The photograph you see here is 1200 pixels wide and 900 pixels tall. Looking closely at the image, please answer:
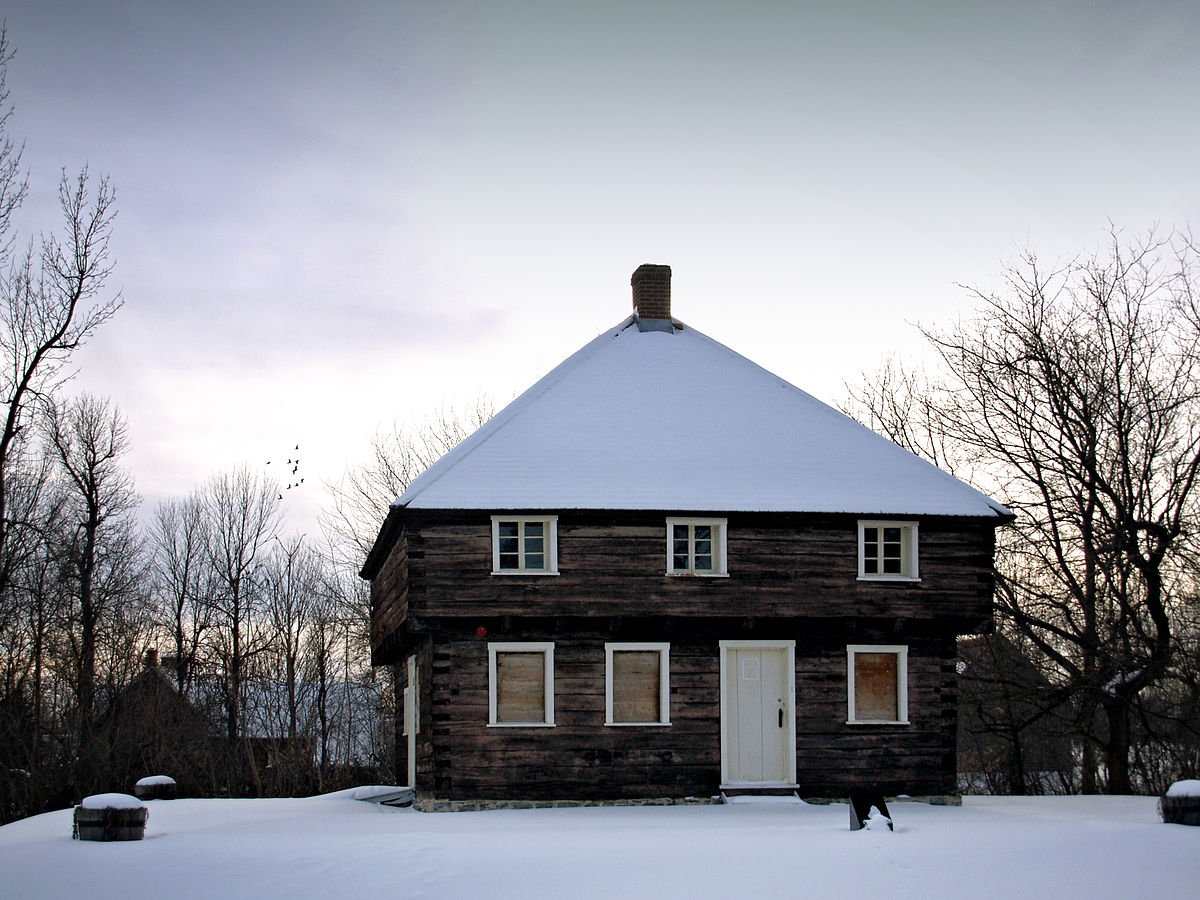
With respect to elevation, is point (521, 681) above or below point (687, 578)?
below

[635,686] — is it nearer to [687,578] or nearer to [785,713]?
[687,578]

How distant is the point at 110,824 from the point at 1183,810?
15922 mm

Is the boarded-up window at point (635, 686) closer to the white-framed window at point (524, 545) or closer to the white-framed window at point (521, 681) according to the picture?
the white-framed window at point (521, 681)

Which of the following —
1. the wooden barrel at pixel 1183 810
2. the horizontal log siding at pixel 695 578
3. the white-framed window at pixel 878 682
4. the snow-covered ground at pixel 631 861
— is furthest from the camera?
the white-framed window at pixel 878 682

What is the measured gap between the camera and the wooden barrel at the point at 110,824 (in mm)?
18531

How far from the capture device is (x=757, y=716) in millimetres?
23953

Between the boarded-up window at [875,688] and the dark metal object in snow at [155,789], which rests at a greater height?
the boarded-up window at [875,688]

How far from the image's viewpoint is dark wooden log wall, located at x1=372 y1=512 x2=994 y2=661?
910 inches

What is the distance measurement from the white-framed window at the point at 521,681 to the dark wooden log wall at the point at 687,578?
2.83 ft

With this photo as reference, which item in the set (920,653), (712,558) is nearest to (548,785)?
(712,558)

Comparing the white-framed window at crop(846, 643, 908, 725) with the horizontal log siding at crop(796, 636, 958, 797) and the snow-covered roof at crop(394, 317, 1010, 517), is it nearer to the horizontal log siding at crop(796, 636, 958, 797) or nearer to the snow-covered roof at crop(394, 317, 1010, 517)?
the horizontal log siding at crop(796, 636, 958, 797)

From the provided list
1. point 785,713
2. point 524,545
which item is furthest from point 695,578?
point 524,545

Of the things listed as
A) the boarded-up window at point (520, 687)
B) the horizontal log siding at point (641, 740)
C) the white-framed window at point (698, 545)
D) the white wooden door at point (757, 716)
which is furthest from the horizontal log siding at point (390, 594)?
the white wooden door at point (757, 716)

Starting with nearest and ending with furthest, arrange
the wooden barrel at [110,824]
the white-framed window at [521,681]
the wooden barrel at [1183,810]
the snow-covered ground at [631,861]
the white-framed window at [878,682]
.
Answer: the snow-covered ground at [631,861]
the wooden barrel at [110,824]
the wooden barrel at [1183,810]
the white-framed window at [521,681]
the white-framed window at [878,682]
